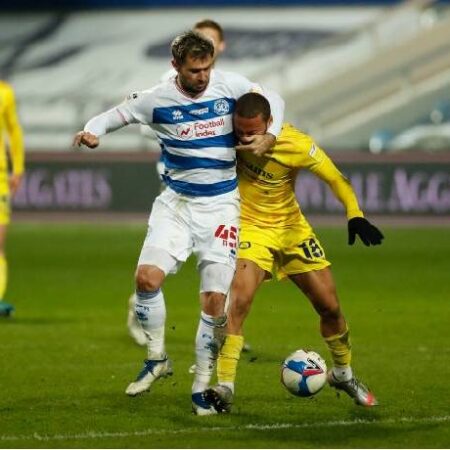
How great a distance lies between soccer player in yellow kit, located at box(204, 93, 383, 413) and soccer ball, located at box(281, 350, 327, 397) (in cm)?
31

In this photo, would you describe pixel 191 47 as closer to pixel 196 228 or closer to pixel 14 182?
pixel 196 228

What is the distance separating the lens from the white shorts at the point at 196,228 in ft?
27.7

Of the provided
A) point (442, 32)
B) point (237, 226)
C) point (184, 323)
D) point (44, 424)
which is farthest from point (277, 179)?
point (442, 32)

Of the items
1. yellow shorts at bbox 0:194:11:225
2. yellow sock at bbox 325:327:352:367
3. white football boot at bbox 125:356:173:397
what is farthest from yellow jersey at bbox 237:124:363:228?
yellow shorts at bbox 0:194:11:225

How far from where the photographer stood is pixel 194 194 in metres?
8.57

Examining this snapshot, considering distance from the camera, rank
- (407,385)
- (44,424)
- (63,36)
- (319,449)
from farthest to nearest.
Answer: (63,36) < (407,385) < (44,424) < (319,449)

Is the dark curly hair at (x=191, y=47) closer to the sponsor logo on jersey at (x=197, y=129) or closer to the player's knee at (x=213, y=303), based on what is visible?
the sponsor logo on jersey at (x=197, y=129)

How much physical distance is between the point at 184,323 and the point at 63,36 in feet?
91.5

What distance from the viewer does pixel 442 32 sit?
105ft

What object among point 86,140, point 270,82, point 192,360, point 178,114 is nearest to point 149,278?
point 86,140

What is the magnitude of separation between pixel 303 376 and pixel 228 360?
1.51 feet

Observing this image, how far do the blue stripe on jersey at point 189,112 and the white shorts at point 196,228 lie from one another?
461mm

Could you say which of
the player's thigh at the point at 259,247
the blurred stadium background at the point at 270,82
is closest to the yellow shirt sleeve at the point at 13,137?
the player's thigh at the point at 259,247

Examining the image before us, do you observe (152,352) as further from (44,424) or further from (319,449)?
(319,449)
